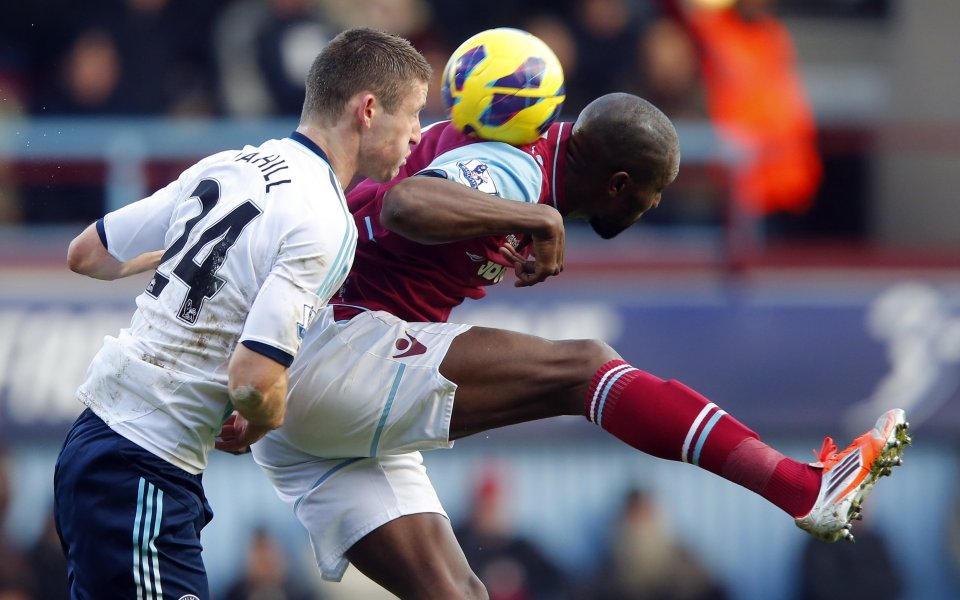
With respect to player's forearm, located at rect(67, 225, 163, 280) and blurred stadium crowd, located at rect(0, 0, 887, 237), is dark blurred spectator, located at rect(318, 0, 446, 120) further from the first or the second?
player's forearm, located at rect(67, 225, 163, 280)

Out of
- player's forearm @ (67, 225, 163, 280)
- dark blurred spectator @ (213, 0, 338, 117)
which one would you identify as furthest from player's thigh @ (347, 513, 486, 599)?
dark blurred spectator @ (213, 0, 338, 117)

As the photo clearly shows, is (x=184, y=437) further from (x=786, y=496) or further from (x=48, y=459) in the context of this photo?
(x=48, y=459)

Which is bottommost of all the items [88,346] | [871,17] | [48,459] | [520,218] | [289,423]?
[48,459]

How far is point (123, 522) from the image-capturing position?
169 inches

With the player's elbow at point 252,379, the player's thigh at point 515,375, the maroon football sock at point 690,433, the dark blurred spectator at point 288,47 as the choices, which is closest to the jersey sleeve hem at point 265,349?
the player's elbow at point 252,379

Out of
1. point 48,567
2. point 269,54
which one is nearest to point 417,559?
point 48,567

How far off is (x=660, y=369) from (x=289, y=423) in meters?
5.39

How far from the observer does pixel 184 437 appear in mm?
4340

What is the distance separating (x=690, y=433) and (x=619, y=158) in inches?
35.7

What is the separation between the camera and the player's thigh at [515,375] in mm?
4586

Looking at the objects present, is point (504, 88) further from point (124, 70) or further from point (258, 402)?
point (124, 70)

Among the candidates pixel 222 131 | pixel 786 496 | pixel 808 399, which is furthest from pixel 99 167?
pixel 786 496

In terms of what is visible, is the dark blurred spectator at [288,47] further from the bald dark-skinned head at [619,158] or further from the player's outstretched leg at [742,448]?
the player's outstretched leg at [742,448]

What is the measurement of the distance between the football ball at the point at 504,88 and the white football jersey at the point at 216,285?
55 cm
